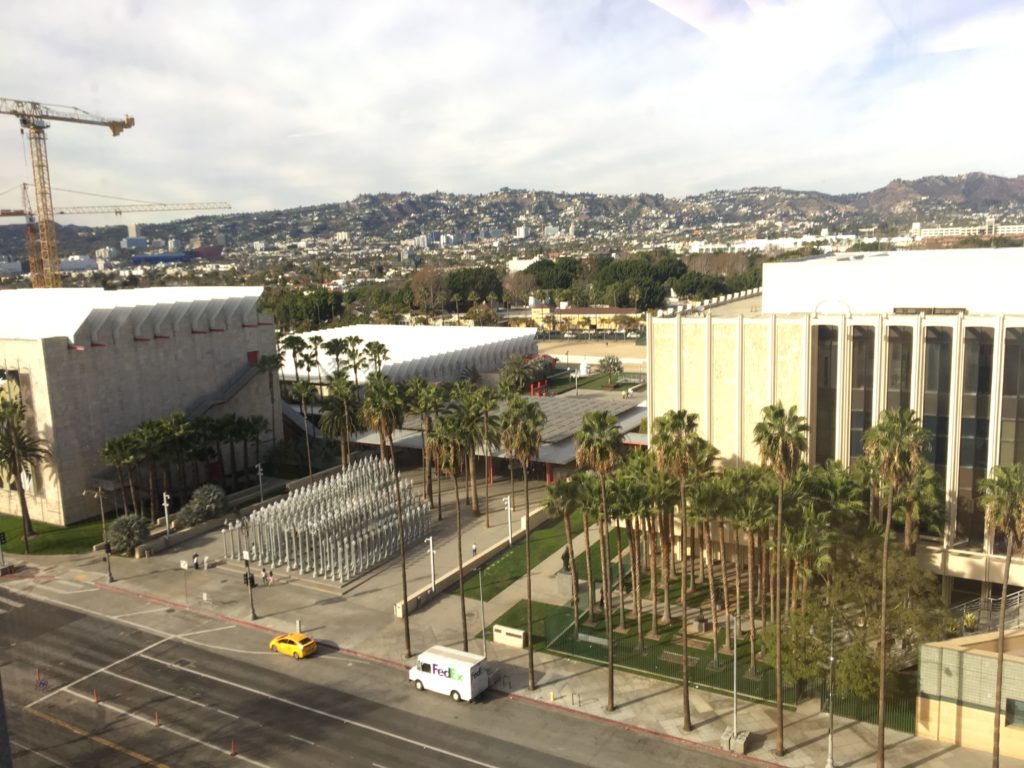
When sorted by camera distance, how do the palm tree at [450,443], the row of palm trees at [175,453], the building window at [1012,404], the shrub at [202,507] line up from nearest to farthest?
the building window at [1012,404] < the palm tree at [450,443] < the row of palm trees at [175,453] < the shrub at [202,507]

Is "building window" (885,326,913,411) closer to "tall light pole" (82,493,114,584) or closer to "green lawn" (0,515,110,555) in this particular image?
"tall light pole" (82,493,114,584)

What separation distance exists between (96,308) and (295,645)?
39874 millimetres

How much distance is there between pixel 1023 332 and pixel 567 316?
471 ft

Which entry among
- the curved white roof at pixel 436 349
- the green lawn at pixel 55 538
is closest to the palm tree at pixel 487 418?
the green lawn at pixel 55 538

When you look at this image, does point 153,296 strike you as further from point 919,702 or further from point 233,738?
point 919,702

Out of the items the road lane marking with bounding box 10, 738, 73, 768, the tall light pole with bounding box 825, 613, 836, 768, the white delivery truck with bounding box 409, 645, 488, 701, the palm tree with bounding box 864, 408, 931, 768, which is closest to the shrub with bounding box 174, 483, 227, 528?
the road lane marking with bounding box 10, 738, 73, 768

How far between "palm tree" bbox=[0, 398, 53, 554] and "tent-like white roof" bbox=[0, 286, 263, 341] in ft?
21.6

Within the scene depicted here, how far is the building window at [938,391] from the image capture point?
43250mm

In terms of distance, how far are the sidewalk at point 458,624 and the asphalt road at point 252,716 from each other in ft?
5.57

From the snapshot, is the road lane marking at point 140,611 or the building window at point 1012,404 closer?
the building window at point 1012,404

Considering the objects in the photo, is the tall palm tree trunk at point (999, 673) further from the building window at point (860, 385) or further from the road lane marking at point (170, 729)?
the road lane marking at point (170, 729)

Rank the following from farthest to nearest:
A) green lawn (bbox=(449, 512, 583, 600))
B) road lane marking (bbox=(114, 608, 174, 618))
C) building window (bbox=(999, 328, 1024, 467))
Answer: green lawn (bbox=(449, 512, 583, 600)), road lane marking (bbox=(114, 608, 174, 618)), building window (bbox=(999, 328, 1024, 467))


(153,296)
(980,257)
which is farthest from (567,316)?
(980,257)

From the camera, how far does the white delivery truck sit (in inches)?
1459
